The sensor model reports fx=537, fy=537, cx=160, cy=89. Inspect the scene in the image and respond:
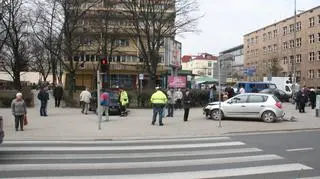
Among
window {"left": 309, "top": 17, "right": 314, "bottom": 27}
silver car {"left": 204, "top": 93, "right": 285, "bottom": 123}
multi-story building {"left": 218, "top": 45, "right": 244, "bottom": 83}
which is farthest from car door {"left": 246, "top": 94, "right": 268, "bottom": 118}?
window {"left": 309, "top": 17, "right": 314, "bottom": 27}

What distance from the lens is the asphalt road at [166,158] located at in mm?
10531

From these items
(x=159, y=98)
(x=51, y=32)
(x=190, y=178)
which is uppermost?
(x=51, y=32)

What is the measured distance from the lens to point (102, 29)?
52938 millimetres

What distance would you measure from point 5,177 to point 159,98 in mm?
12648

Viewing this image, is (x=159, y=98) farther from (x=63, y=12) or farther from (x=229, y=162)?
(x=63, y=12)

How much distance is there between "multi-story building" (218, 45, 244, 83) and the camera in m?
23.1

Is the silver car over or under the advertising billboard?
under

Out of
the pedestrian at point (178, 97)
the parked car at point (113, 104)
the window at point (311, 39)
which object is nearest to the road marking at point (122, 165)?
the parked car at point (113, 104)

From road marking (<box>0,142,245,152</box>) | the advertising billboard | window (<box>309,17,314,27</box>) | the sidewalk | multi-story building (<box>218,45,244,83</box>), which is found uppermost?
window (<box>309,17,314,27</box>)

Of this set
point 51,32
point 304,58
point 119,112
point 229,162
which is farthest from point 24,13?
point 304,58

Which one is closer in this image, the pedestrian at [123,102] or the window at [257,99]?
the window at [257,99]

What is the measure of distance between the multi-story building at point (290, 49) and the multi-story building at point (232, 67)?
13.3ft

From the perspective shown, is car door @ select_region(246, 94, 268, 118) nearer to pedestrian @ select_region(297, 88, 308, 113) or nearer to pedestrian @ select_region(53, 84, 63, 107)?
pedestrian @ select_region(297, 88, 308, 113)

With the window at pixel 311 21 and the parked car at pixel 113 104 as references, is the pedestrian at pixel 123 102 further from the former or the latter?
the window at pixel 311 21
